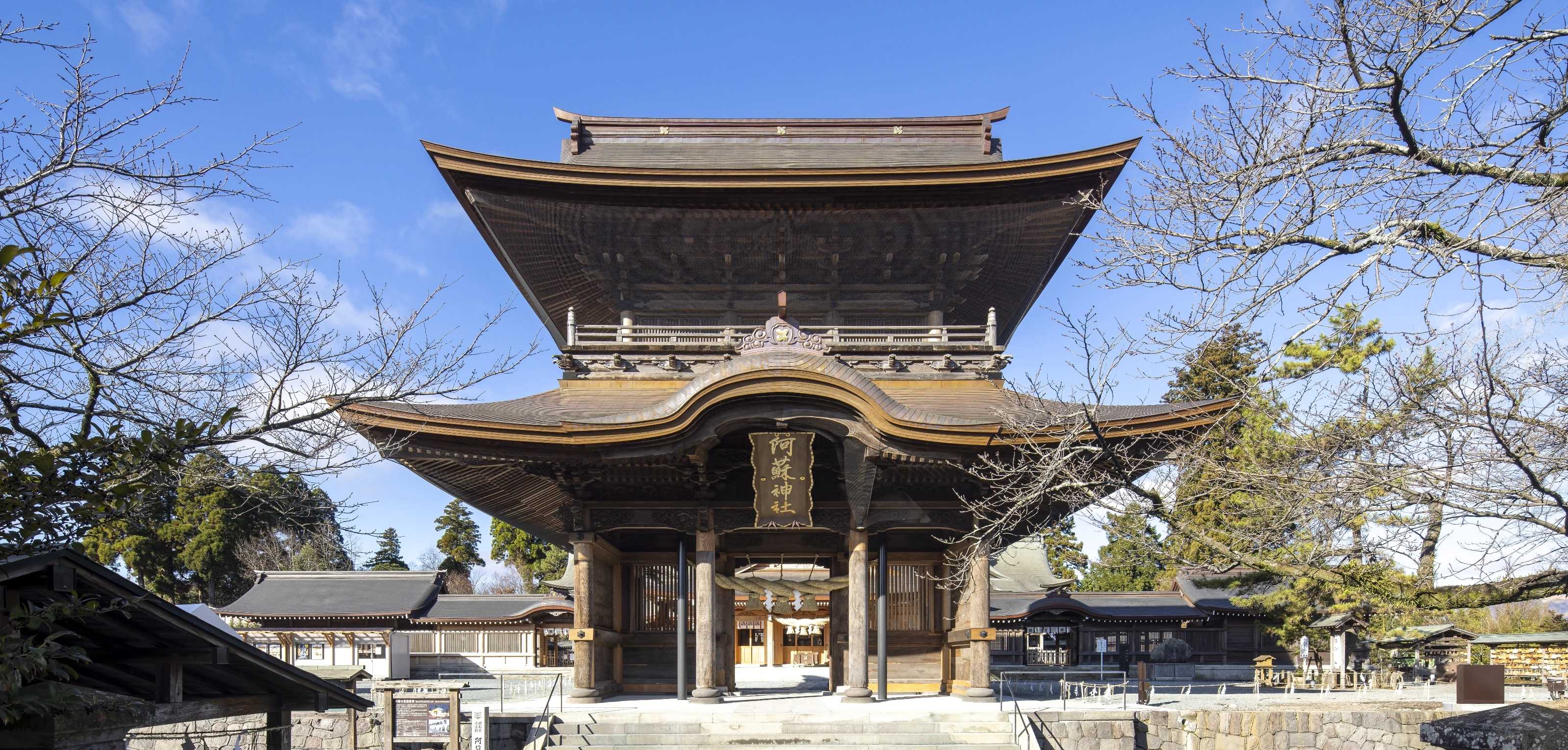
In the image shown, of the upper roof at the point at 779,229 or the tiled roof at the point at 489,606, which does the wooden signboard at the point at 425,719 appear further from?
the tiled roof at the point at 489,606

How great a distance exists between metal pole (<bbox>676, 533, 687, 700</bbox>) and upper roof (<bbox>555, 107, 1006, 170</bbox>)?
659cm

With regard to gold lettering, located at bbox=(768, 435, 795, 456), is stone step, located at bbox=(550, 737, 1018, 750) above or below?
below

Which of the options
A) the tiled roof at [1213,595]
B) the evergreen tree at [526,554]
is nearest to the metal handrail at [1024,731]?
the tiled roof at [1213,595]

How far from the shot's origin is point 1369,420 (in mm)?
7270

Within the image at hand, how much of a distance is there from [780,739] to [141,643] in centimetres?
693

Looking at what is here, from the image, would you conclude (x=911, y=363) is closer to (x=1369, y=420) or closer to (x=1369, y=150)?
(x=1369, y=420)

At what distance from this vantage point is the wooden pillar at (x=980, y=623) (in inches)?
487

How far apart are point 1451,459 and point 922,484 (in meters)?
7.33

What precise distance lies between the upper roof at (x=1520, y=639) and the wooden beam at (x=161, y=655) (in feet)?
125

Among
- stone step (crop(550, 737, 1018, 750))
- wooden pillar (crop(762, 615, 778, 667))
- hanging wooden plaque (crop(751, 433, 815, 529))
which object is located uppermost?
hanging wooden plaque (crop(751, 433, 815, 529))

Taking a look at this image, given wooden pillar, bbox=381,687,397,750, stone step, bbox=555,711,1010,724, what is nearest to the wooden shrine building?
stone step, bbox=555,711,1010,724

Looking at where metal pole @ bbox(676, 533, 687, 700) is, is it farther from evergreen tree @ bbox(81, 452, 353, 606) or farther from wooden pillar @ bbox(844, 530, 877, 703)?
evergreen tree @ bbox(81, 452, 353, 606)

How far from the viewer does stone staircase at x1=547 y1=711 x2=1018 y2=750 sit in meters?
10.8

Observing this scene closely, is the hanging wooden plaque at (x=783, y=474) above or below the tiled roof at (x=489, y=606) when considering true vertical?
above
